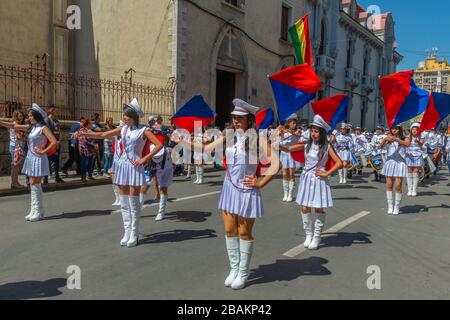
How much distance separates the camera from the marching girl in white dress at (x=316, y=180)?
5750 millimetres

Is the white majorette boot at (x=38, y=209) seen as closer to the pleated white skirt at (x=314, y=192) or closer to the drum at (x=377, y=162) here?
the pleated white skirt at (x=314, y=192)

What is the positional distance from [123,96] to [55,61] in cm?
472

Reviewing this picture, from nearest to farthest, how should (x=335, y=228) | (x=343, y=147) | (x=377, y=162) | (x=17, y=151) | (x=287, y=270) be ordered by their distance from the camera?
(x=287, y=270) < (x=335, y=228) < (x=17, y=151) < (x=343, y=147) < (x=377, y=162)

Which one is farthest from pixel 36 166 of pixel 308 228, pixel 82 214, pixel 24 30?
pixel 24 30

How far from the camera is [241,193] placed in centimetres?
423

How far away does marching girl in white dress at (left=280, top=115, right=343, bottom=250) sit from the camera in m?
5.75

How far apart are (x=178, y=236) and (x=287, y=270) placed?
6.61ft

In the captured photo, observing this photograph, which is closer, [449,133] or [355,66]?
[449,133]

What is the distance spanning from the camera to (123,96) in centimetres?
1673

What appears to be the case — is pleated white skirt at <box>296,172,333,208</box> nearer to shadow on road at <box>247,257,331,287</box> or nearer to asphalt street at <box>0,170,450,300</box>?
asphalt street at <box>0,170,450,300</box>

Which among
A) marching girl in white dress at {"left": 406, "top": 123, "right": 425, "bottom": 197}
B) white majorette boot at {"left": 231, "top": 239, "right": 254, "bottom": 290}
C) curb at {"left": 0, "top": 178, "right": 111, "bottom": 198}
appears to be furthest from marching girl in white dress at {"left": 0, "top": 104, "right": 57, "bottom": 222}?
marching girl in white dress at {"left": 406, "top": 123, "right": 425, "bottom": 197}

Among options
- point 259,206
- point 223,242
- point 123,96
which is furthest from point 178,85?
point 259,206

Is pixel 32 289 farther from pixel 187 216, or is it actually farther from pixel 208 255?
pixel 187 216
